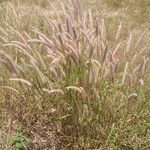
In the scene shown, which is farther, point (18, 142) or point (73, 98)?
point (18, 142)

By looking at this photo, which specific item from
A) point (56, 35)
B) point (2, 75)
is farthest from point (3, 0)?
point (56, 35)

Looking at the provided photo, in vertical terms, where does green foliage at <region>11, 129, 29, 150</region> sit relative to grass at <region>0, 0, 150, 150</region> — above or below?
below

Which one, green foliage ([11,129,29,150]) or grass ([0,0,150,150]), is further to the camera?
green foliage ([11,129,29,150])

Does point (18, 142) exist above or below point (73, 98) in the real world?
below

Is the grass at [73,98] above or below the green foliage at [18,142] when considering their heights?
above

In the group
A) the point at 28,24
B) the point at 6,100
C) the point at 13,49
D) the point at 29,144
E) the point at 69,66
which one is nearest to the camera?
the point at 69,66

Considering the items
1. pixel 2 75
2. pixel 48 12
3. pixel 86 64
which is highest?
pixel 86 64

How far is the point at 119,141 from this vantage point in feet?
11.1

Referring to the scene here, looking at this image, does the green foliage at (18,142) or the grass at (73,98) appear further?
the green foliage at (18,142)

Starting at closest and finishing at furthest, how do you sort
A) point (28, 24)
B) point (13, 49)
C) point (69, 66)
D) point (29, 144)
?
point (69, 66) → point (29, 144) → point (13, 49) → point (28, 24)

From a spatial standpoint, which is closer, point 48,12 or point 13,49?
point 13,49

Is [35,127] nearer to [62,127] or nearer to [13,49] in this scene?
[62,127]

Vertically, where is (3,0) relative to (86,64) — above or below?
below

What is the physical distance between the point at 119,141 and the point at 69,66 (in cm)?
64
